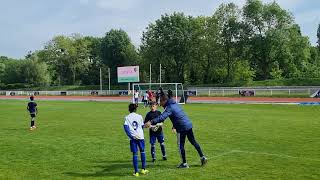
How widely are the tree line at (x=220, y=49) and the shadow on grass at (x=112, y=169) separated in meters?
66.8

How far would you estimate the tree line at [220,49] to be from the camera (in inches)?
3091

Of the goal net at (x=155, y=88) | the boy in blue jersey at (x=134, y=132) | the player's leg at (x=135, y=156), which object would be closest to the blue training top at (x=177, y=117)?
the boy in blue jersey at (x=134, y=132)

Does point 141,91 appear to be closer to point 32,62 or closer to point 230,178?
point 230,178

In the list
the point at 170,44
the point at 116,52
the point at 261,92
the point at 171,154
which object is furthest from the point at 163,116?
the point at 116,52

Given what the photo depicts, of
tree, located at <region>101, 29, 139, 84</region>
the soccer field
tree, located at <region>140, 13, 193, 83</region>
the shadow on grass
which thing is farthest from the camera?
tree, located at <region>101, 29, 139, 84</region>

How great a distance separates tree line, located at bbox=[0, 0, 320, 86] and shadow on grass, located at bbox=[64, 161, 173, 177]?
6678 centimetres

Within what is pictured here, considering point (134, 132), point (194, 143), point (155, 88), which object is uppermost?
point (155, 88)

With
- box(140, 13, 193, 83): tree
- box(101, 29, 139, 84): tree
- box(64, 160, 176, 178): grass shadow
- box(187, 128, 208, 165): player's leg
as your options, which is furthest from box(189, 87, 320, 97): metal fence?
box(64, 160, 176, 178): grass shadow

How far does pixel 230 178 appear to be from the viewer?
1118 cm

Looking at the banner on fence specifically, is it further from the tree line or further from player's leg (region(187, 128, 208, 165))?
player's leg (region(187, 128, 208, 165))

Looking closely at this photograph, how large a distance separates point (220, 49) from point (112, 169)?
75.9 metres

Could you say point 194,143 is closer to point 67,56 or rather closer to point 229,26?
point 229,26

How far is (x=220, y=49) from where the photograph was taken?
86750mm

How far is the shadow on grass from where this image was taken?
1212cm
